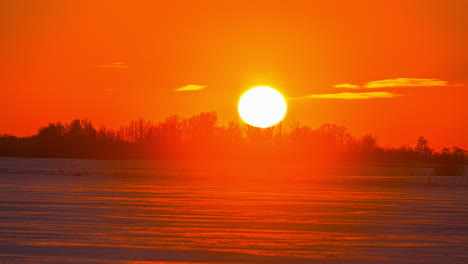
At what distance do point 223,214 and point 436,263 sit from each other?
8805 millimetres

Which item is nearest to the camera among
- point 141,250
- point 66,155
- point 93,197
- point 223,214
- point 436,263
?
point 436,263

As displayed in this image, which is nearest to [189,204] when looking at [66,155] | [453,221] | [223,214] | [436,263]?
[223,214]

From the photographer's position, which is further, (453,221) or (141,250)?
(453,221)

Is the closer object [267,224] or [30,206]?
[267,224]

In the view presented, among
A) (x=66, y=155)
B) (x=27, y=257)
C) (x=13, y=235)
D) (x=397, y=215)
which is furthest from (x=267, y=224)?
(x=66, y=155)

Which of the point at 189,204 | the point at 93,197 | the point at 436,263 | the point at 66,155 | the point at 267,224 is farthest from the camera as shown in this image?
the point at 66,155

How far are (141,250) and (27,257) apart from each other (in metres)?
2.05

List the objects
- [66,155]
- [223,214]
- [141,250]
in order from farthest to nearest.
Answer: [66,155], [223,214], [141,250]

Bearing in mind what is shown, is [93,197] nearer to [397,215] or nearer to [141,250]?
[397,215]

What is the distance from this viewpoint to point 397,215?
2030cm

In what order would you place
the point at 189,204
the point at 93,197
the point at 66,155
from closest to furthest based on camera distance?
the point at 189,204 → the point at 93,197 → the point at 66,155

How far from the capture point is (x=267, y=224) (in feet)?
57.3

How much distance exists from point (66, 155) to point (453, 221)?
382 feet

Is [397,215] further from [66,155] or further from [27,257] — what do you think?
[66,155]
